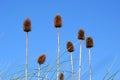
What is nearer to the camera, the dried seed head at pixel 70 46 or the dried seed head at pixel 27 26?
the dried seed head at pixel 27 26

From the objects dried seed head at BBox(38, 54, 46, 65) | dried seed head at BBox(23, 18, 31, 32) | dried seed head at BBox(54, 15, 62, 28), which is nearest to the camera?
dried seed head at BBox(38, 54, 46, 65)

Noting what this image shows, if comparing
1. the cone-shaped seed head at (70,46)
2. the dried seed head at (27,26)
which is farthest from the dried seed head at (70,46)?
the dried seed head at (27,26)

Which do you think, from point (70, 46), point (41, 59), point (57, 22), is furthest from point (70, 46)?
point (41, 59)

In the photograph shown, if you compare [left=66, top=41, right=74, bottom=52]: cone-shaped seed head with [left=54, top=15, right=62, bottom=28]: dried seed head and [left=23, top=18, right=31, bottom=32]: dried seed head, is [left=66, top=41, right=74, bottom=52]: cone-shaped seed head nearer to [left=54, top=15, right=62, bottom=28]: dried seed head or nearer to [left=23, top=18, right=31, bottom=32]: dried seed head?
[left=54, top=15, right=62, bottom=28]: dried seed head

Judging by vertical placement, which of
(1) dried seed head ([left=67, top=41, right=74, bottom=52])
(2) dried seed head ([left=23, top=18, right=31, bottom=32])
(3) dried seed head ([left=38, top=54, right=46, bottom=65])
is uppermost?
(2) dried seed head ([left=23, top=18, right=31, bottom=32])

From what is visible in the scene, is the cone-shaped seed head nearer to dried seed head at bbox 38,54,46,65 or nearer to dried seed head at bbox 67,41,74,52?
dried seed head at bbox 67,41,74,52

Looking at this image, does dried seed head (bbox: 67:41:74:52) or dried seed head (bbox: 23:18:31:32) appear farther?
dried seed head (bbox: 67:41:74:52)

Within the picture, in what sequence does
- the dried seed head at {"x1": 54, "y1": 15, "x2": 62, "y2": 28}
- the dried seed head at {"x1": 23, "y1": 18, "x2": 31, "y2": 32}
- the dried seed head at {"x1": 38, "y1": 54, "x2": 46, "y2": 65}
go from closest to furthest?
the dried seed head at {"x1": 38, "y1": 54, "x2": 46, "y2": 65} < the dried seed head at {"x1": 23, "y1": 18, "x2": 31, "y2": 32} < the dried seed head at {"x1": 54, "y1": 15, "x2": 62, "y2": 28}

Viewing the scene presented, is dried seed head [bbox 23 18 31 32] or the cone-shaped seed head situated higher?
dried seed head [bbox 23 18 31 32]

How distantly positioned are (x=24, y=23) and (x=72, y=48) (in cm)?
85

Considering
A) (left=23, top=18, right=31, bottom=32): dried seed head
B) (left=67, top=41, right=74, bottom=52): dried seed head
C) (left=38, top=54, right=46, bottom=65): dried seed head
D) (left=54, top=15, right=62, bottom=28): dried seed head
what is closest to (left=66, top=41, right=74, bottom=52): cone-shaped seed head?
(left=67, top=41, right=74, bottom=52): dried seed head

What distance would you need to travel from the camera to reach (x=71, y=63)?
5.11 m

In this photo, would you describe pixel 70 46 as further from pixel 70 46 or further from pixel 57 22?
pixel 57 22

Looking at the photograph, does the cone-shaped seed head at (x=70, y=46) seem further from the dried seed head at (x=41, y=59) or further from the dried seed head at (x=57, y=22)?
the dried seed head at (x=41, y=59)
